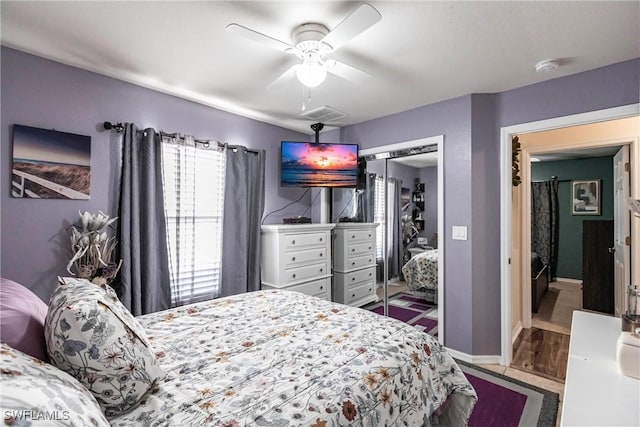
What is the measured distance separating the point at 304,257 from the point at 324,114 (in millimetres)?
1608

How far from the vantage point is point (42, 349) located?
39.0 inches

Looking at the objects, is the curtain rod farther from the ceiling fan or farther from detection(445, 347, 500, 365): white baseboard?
detection(445, 347, 500, 365): white baseboard

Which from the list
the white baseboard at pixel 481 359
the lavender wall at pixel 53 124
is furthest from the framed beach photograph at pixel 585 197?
the lavender wall at pixel 53 124

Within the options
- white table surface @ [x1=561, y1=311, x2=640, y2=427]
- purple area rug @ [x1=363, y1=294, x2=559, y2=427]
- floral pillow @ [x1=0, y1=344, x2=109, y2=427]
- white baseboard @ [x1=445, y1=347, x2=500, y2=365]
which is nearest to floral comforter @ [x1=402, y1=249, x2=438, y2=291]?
white baseboard @ [x1=445, y1=347, x2=500, y2=365]

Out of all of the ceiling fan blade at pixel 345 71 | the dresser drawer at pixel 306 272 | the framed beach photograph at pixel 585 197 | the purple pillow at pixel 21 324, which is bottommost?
the dresser drawer at pixel 306 272

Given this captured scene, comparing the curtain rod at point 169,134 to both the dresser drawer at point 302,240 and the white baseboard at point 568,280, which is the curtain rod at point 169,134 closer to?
the dresser drawer at point 302,240

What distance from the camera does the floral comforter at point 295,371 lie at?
3.32 feet

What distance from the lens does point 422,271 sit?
3.48 metres

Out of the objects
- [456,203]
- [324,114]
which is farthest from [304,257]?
[456,203]

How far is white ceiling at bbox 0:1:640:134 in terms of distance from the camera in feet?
5.59

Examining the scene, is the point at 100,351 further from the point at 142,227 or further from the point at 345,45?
the point at 345,45

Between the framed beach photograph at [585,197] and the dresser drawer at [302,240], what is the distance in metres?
5.38

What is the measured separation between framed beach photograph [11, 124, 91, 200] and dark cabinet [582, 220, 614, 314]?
5.97 metres

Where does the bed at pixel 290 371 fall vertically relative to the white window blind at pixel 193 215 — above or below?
below
